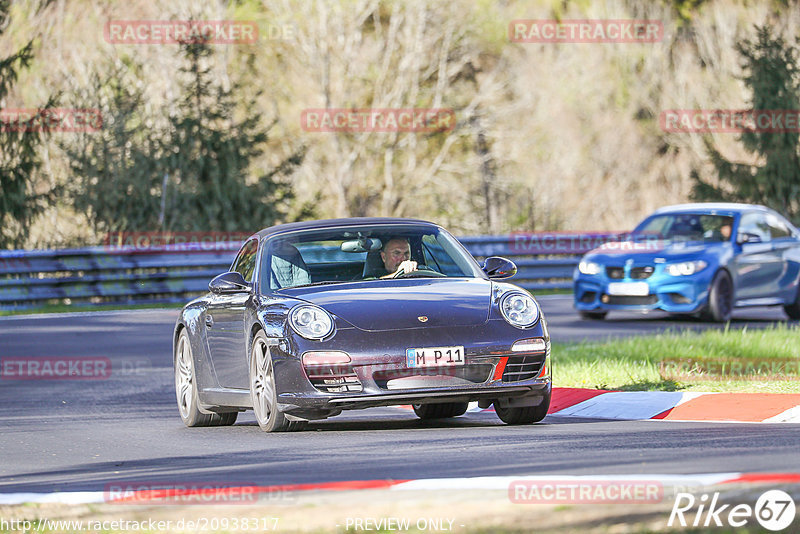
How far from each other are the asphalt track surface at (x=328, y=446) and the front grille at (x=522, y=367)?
337 mm

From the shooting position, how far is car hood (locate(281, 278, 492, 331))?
9.59 m

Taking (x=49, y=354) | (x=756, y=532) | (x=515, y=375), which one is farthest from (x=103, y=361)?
(x=756, y=532)

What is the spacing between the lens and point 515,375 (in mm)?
9750

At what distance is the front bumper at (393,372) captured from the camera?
374 inches

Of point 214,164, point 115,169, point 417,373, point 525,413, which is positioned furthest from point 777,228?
point 214,164

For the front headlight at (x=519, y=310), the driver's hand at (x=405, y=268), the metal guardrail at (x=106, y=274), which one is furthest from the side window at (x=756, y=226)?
the front headlight at (x=519, y=310)

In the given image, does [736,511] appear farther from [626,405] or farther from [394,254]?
[626,405]

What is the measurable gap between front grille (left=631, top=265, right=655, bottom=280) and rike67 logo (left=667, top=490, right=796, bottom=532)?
14114mm

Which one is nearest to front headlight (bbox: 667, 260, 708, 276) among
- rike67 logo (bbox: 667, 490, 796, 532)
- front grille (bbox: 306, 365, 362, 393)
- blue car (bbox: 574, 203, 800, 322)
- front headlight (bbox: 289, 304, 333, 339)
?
blue car (bbox: 574, 203, 800, 322)

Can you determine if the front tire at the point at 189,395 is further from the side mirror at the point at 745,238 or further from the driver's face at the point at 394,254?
the side mirror at the point at 745,238

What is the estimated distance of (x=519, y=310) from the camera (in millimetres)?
9898

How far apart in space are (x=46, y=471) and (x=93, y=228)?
22.5 m

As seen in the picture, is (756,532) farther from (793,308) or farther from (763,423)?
(793,308)

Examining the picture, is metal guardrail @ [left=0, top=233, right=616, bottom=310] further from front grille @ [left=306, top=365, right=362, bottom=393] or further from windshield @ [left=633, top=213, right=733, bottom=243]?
front grille @ [left=306, top=365, right=362, bottom=393]
